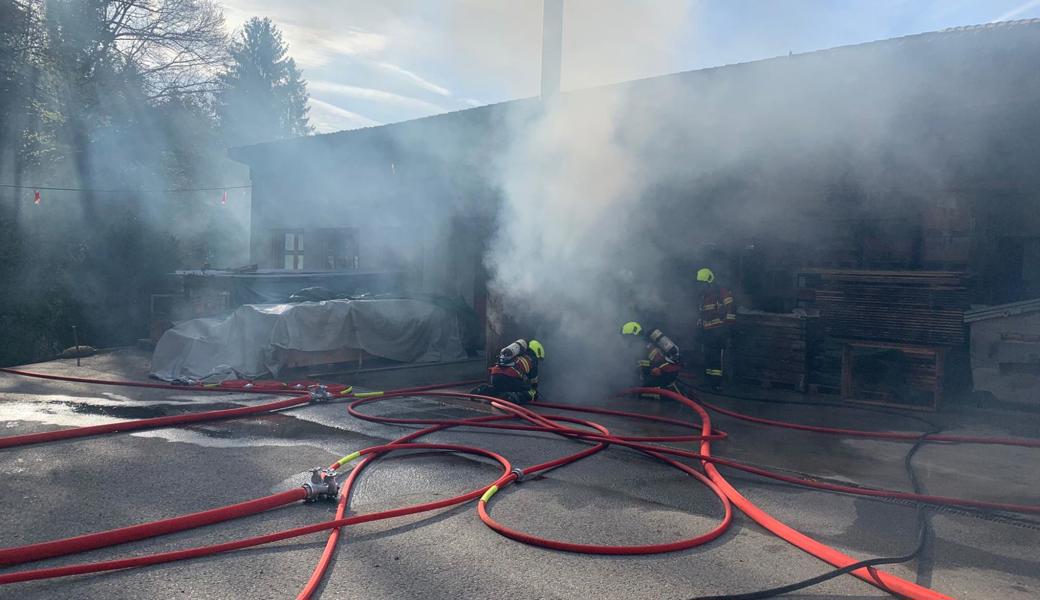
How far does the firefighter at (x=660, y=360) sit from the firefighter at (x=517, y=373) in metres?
1.18

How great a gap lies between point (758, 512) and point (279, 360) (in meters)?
7.53

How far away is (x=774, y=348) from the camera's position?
29.5 feet

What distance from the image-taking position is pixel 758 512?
4.14 metres

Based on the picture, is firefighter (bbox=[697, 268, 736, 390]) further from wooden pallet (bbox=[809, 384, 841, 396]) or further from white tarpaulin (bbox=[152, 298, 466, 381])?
white tarpaulin (bbox=[152, 298, 466, 381])

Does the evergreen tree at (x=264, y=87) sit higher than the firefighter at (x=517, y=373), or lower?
higher

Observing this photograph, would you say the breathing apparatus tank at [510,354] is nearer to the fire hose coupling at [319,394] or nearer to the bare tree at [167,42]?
the fire hose coupling at [319,394]

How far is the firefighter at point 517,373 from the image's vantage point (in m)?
7.77

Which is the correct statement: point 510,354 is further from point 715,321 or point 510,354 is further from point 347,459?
point 347,459

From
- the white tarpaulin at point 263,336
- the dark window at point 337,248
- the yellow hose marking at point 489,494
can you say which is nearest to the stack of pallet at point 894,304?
the yellow hose marking at point 489,494

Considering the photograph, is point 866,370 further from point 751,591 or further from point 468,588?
point 468,588

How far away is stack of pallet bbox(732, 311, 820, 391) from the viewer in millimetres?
8781

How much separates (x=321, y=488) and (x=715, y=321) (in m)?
5.81

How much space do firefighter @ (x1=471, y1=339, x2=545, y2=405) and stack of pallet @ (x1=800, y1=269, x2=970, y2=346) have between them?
3.72 m

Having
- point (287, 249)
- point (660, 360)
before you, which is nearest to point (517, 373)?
point (660, 360)
